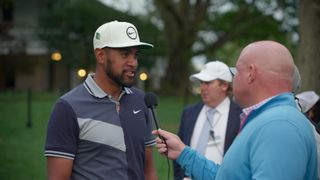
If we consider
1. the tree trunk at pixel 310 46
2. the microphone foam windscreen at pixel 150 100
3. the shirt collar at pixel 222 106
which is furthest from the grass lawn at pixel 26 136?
the microphone foam windscreen at pixel 150 100

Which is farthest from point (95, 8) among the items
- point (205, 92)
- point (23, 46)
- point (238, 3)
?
point (205, 92)

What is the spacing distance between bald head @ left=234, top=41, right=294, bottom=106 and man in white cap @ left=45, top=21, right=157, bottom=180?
4.09 feet

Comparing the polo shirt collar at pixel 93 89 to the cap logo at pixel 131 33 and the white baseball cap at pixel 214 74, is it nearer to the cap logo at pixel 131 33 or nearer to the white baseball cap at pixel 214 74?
the cap logo at pixel 131 33

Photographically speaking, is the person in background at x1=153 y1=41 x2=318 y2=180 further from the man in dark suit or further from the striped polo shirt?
the man in dark suit

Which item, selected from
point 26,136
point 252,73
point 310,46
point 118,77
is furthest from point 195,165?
point 26,136

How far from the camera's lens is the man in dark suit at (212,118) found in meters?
5.77

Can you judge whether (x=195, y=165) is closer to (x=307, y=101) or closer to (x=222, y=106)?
(x=307, y=101)

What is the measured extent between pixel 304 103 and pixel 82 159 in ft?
7.58

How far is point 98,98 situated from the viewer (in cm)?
392

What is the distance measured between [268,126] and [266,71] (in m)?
0.27

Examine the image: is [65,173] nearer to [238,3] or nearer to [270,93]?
[270,93]

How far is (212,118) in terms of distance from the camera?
594cm

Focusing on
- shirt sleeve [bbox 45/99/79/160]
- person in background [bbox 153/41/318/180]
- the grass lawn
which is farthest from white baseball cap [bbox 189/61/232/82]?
the grass lawn

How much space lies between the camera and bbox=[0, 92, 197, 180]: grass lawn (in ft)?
37.7
